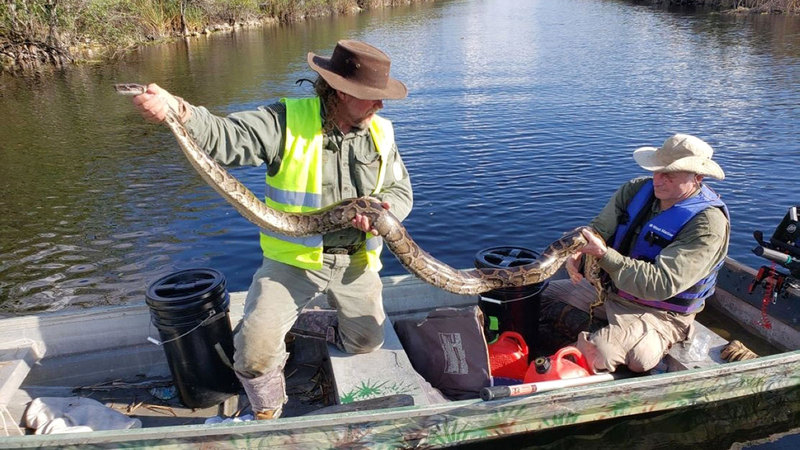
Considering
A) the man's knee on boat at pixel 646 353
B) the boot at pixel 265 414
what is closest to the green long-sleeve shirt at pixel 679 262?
the man's knee on boat at pixel 646 353

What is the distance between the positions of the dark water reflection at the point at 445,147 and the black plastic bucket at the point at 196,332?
4.35 metres

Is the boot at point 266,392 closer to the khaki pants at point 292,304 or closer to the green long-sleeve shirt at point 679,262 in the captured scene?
the khaki pants at point 292,304

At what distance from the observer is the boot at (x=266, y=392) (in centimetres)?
523

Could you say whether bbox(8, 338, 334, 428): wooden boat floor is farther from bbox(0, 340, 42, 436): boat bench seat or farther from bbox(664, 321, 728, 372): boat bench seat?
bbox(664, 321, 728, 372): boat bench seat

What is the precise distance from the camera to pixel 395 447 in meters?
5.10

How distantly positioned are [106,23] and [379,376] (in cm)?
3517

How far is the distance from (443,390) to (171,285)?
284cm

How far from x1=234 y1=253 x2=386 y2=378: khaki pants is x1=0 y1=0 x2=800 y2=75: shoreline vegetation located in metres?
29.8

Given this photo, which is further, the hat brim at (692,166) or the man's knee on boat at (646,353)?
the man's knee on boat at (646,353)

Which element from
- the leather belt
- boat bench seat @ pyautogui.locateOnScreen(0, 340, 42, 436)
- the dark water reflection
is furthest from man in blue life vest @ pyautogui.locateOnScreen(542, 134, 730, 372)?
boat bench seat @ pyautogui.locateOnScreen(0, 340, 42, 436)

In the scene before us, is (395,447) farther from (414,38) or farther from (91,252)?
(414,38)

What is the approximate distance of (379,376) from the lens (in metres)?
5.54

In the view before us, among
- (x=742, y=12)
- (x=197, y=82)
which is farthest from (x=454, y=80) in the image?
(x=742, y=12)

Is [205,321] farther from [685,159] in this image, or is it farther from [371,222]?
[685,159]
